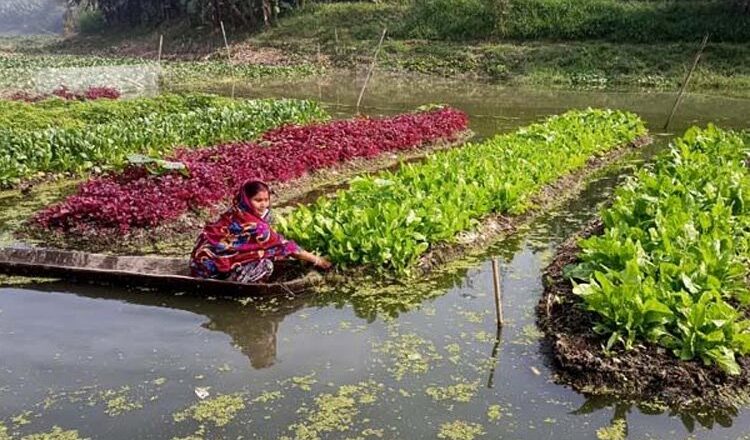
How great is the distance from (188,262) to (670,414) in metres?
4.58

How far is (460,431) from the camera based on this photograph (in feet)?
15.4

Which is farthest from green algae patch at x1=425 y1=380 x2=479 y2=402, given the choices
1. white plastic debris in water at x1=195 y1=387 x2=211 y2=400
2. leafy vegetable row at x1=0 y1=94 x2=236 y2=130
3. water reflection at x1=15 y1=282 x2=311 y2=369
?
leafy vegetable row at x1=0 y1=94 x2=236 y2=130

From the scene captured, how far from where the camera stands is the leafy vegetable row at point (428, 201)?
7.21m

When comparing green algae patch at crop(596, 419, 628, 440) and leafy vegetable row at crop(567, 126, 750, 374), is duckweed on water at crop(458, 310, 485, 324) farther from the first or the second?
green algae patch at crop(596, 419, 628, 440)

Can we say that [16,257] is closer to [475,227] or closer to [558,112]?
[475,227]

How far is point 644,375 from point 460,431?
146 cm

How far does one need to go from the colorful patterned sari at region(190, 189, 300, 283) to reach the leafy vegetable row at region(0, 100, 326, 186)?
3674mm

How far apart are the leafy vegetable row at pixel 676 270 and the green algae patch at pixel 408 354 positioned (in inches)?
51.3

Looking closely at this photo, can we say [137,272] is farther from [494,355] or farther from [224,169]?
[224,169]

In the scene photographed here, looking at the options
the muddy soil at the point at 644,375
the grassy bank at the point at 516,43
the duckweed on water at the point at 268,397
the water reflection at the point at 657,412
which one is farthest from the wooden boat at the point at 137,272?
the grassy bank at the point at 516,43

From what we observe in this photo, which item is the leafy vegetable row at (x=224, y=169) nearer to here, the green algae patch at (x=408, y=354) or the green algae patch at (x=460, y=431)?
the green algae patch at (x=408, y=354)

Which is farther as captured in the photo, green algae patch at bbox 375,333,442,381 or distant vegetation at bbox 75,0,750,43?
distant vegetation at bbox 75,0,750,43

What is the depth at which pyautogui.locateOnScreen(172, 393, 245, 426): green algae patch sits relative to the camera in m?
4.80


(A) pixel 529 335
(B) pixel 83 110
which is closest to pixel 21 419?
(A) pixel 529 335
